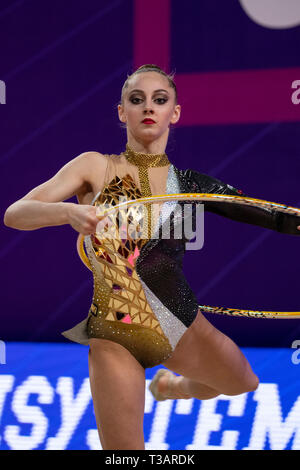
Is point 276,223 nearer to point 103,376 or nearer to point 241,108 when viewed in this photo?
point 103,376

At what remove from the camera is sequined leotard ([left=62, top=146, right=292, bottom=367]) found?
5.89 ft

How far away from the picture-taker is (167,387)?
255 cm

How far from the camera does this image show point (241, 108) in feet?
13.2

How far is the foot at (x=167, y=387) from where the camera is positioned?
8.18 ft

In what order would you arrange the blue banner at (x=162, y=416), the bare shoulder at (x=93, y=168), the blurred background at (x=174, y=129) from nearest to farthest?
the bare shoulder at (x=93, y=168) → the blue banner at (x=162, y=416) → the blurred background at (x=174, y=129)

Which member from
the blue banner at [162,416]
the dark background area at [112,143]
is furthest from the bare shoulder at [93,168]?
the dark background area at [112,143]

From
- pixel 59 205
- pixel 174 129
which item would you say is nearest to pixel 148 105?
pixel 59 205

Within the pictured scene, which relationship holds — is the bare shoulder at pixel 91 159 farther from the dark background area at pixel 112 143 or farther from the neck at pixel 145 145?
the dark background area at pixel 112 143

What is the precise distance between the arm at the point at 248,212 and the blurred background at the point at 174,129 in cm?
166

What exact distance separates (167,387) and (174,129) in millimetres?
2117

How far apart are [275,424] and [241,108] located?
7.40 feet

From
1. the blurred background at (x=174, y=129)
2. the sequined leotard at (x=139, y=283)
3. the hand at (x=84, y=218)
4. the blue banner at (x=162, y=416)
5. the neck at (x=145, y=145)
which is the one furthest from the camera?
the blurred background at (x=174, y=129)
